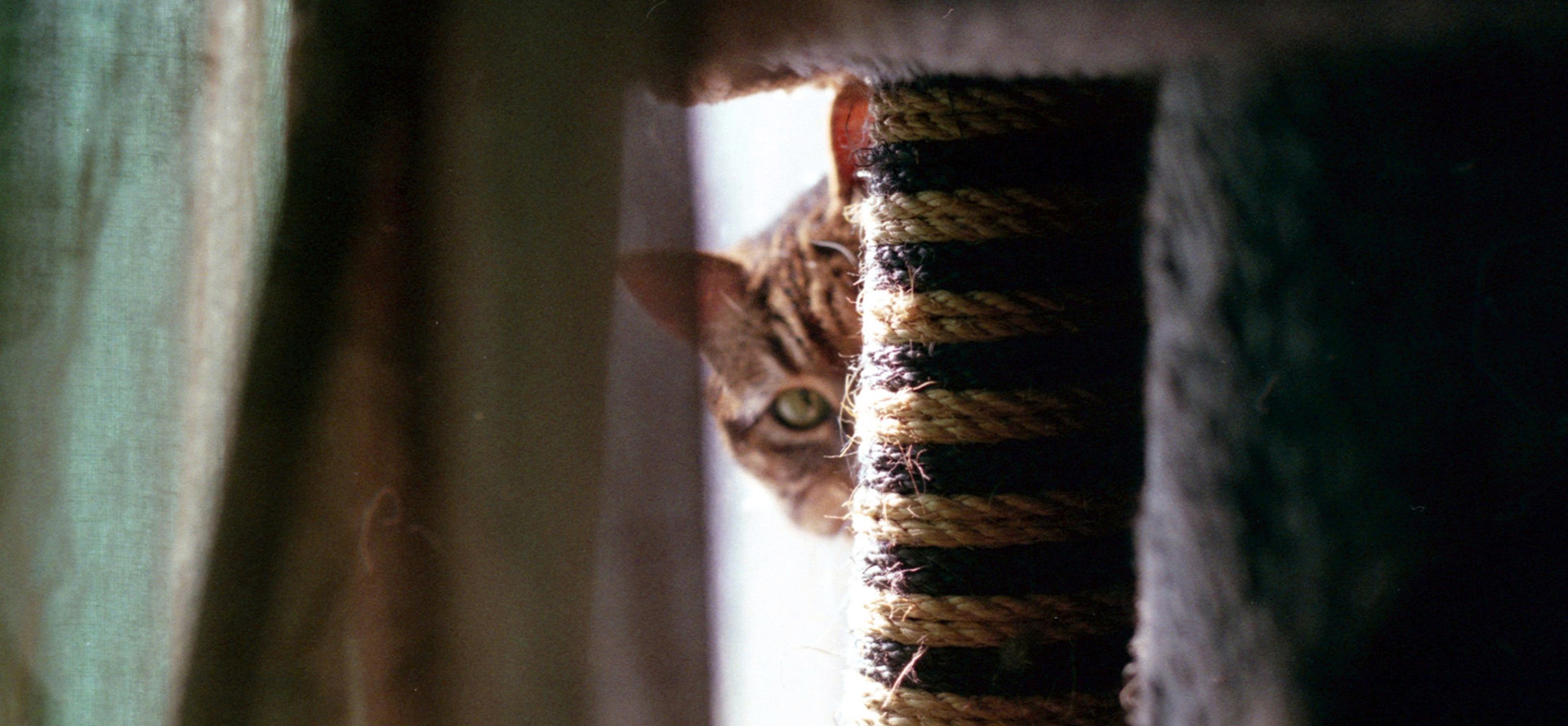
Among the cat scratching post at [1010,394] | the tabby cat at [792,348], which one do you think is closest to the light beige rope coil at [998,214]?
the cat scratching post at [1010,394]

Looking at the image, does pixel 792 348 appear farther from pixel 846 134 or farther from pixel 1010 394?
pixel 1010 394

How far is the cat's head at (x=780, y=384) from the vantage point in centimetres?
91

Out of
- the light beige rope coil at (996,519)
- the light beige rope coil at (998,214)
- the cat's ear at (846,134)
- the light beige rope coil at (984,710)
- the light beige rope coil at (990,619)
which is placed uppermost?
the cat's ear at (846,134)

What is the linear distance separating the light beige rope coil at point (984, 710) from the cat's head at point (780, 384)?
0.42m

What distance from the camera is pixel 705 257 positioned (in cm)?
68

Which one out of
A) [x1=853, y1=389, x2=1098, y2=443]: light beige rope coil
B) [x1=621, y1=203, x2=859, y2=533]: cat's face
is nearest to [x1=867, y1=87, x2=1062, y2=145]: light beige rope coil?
[x1=853, y1=389, x2=1098, y2=443]: light beige rope coil

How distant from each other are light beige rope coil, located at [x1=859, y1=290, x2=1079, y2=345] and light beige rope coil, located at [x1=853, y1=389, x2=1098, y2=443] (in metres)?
0.03

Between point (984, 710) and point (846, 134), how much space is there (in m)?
0.41

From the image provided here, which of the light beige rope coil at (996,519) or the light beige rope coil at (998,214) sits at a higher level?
the light beige rope coil at (998,214)

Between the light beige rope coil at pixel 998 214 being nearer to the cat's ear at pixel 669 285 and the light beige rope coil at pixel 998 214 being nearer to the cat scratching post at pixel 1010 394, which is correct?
the cat scratching post at pixel 1010 394

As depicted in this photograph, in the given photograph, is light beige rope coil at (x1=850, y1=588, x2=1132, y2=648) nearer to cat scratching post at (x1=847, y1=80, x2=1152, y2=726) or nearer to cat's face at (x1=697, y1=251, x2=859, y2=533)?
cat scratching post at (x1=847, y1=80, x2=1152, y2=726)

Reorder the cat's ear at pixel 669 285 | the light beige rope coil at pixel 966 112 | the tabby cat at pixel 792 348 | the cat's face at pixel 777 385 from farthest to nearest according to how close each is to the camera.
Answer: the cat's face at pixel 777 385 < the tabby cat at pixel 792 348 < the cat's ear at pixel 669 285 < the light beige rope coil at pixel 966 112

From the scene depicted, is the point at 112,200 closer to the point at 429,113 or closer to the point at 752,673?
the point at 429,113

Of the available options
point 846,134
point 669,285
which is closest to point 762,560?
point 669,285
